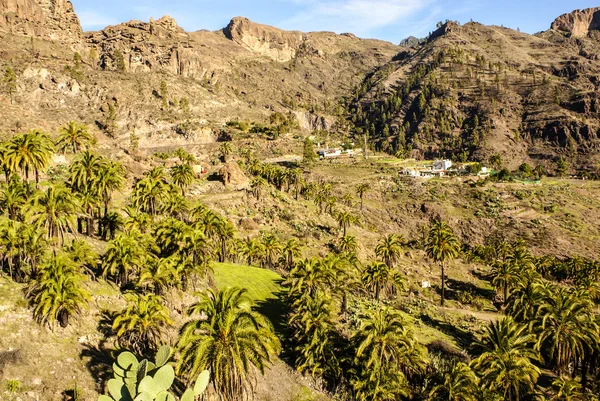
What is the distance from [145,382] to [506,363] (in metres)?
29.1

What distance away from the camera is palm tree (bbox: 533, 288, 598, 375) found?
1329 inches

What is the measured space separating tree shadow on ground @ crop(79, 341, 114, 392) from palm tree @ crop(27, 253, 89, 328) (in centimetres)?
279

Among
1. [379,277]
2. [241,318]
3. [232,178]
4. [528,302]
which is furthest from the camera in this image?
[232,178]

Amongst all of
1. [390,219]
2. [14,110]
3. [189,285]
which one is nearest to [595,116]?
[390,219]

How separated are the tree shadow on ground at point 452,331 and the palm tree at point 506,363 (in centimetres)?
1583

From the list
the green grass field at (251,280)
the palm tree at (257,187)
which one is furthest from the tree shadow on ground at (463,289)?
the palm tree at (257,187)

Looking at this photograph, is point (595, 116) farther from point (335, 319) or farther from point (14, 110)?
point (14, 110)

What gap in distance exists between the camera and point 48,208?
3594 cm

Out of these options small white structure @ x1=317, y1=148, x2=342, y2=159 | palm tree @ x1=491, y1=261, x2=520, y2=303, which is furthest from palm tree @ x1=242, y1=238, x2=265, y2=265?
small white structure @ x1=317, y1=148, x2=342, y2=159

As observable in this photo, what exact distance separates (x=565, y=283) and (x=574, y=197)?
5726cm

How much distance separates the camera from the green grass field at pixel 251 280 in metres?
48.7

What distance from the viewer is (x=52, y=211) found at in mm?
35906

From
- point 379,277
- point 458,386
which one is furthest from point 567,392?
point 379,277

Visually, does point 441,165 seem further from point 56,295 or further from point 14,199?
point 56,295
